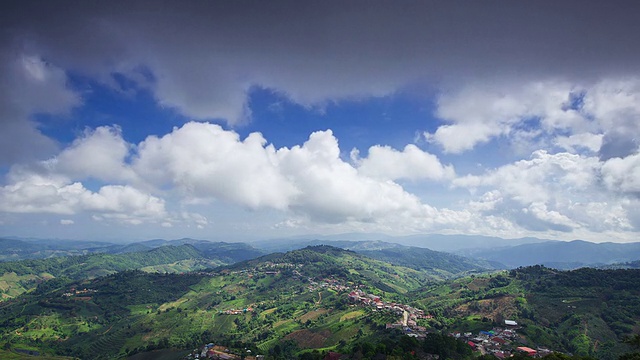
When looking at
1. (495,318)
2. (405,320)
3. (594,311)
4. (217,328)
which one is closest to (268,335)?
(217,328)

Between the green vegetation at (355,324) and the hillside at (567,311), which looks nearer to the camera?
the green vegetation at (355,324)

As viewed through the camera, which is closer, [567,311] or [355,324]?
[355,324]

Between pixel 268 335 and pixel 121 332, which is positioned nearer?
pixel 268 335

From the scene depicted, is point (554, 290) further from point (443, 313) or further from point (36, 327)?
point (36, 327)

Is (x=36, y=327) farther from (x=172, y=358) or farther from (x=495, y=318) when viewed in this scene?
(x=495, y=318)

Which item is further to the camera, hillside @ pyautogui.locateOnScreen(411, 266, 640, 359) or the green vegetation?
hillside @ pyautogui.locateOnScreen(411, 266, 640, 359)

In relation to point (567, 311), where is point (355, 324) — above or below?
below

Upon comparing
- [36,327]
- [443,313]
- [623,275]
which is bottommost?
[36,327]

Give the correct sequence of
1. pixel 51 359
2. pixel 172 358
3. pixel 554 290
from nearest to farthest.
Result: pixel 172 358 → pixel 51 359 → pixel 554 290

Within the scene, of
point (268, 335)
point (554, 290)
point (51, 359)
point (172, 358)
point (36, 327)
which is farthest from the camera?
point (36, 327)

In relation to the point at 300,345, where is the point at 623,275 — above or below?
above
